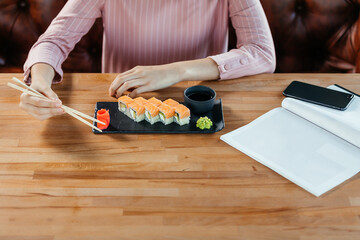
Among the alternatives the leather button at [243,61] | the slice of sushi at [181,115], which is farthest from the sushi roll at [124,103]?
the leather button at [243,61]

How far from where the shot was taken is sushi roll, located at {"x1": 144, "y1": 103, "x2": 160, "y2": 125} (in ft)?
3.51

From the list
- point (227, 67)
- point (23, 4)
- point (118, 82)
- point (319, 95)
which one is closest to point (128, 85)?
point (118, 82)

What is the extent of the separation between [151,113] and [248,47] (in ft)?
1.73

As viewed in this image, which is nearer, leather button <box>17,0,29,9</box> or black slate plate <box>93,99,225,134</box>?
black slate plate <box>93,99,225,134</box>

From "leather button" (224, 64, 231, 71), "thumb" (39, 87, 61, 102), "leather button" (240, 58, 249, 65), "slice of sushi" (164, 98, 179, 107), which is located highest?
"leather button" (240, 58, 249, 65)

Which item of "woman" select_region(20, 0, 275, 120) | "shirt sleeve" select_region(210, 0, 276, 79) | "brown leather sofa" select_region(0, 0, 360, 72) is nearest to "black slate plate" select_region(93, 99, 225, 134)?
"woman" select_region(20, 0, 275, 120)

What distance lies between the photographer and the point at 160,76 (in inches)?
48.6

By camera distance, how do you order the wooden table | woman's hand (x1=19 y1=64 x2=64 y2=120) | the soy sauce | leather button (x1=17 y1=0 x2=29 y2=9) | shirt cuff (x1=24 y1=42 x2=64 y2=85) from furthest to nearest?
leather button (x1=17 y1=0 x2=29 y2=9)
shirt cuff (x1=24 y1=42 x2=64 y2=85)
the soy sauce
woman's hand (x1=19 y1=64 x2=64 y2=120)
the wooden table

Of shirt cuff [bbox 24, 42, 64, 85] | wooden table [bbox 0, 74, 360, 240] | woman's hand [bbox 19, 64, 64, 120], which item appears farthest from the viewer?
shirt cuff [bbox 24, 42, 64, 85]

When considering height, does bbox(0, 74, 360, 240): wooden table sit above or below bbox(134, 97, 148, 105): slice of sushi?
below

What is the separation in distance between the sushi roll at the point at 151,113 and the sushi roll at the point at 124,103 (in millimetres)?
59

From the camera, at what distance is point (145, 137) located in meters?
→ 1.05

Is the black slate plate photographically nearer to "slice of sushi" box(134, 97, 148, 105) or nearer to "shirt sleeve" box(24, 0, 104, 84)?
"slice of sushi" box(134, 97, 148, 105)

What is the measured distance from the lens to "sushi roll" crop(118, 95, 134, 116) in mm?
1114
